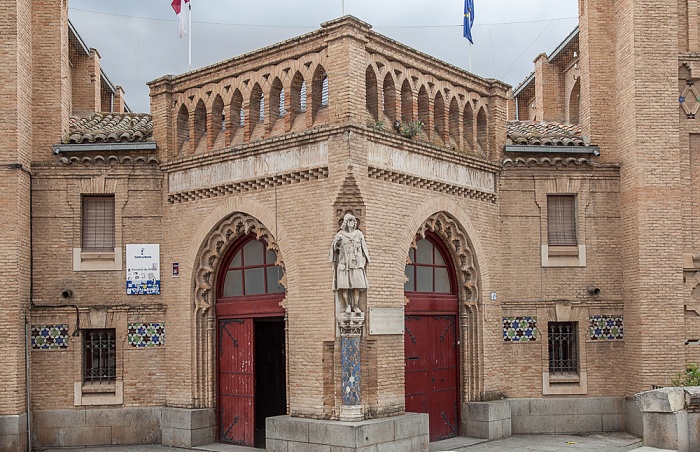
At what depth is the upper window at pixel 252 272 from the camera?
1664 centimetres

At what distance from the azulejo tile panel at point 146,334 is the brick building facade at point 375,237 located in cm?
6

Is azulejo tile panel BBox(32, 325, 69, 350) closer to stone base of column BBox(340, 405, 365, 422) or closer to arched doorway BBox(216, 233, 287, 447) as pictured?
arched doorway BBox(216, 233, 287, 447)

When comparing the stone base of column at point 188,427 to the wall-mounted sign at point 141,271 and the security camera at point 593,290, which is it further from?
the security camera at point 593,290

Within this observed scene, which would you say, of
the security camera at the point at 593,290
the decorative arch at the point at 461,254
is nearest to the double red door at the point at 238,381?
the decorative arch at the point at 461,254

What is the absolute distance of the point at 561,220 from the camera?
745 inches

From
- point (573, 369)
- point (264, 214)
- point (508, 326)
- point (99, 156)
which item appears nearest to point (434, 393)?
point (508, 326)

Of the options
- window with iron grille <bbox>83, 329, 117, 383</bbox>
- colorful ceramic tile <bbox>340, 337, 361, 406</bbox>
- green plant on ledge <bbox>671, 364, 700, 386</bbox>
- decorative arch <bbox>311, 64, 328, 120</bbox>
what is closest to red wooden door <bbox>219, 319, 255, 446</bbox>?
window with iron grille <bbox>83, 329, 117, 383</bbox>

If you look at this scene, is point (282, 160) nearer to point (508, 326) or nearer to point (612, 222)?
point (508, 326)

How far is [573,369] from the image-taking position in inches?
731

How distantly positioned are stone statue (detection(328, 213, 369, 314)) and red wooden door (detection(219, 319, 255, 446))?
3.22 metres

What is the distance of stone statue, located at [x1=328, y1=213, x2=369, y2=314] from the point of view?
14.3 metres

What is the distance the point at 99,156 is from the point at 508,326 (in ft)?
30.9

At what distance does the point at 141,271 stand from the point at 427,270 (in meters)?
5.99

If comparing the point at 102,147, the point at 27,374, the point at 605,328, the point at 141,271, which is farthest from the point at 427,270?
the point at 27,374
